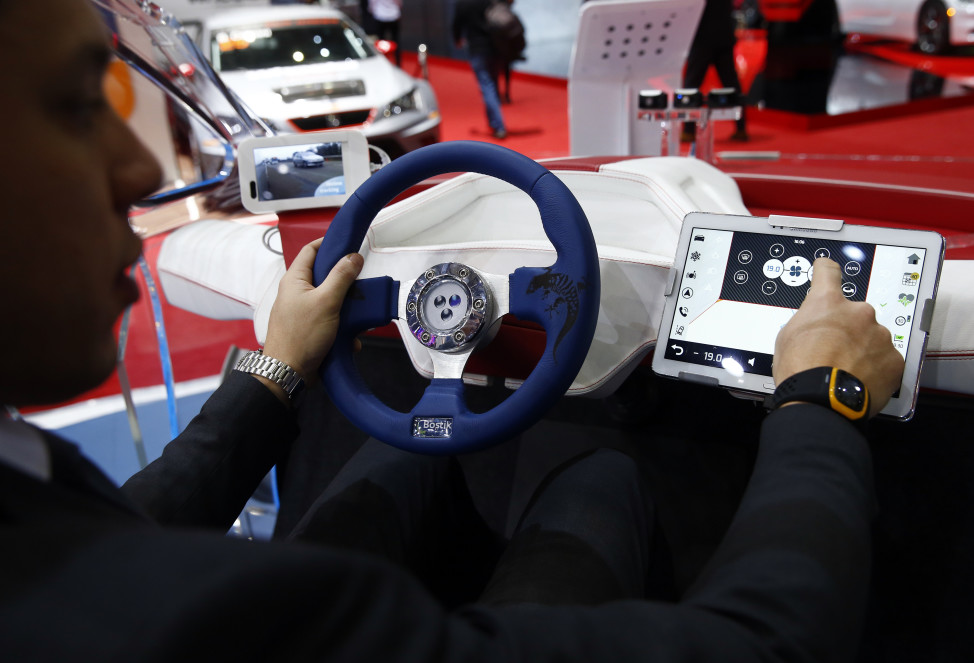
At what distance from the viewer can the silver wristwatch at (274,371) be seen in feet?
3.03

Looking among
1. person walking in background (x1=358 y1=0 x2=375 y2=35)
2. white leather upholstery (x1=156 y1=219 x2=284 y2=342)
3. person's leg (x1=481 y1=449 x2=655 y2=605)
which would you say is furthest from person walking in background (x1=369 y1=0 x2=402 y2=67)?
person's leg (x1=481 y1=449 x2=655 y2=605)

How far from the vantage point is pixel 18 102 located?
409 millimetres

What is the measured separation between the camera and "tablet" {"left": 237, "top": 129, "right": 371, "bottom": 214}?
1.27 m

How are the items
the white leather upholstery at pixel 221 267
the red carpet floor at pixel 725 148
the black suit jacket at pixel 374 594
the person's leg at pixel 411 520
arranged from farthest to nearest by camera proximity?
the red carpet floor at pixel 725 148, the white leather upholstery at pixel 221 267, the person's leg at pixel 411 520, the black suit jacket at pixel 374 594

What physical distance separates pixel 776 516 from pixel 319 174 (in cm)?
98

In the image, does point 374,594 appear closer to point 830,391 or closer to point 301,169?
point 830,391

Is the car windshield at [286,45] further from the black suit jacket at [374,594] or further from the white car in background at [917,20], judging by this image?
the white car in background at [917,20]

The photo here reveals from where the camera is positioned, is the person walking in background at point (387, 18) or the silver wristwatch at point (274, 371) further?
the person walking in background at point (387, 18)

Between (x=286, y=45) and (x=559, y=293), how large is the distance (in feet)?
12.2

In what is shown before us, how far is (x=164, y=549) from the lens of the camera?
0.41 m

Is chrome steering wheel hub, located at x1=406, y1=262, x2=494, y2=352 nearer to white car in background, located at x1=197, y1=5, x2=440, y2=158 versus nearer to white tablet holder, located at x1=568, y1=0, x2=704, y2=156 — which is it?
white tablet holder, located at x1=568, y1=0, x2=704, y2=156

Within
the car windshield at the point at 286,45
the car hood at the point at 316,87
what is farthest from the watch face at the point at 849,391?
the car windshield at the point at 286,45

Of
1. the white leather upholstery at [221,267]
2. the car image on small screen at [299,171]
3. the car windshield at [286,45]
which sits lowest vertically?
the white leather upholstery at [221,267]

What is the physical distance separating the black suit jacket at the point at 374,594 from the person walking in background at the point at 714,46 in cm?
341
